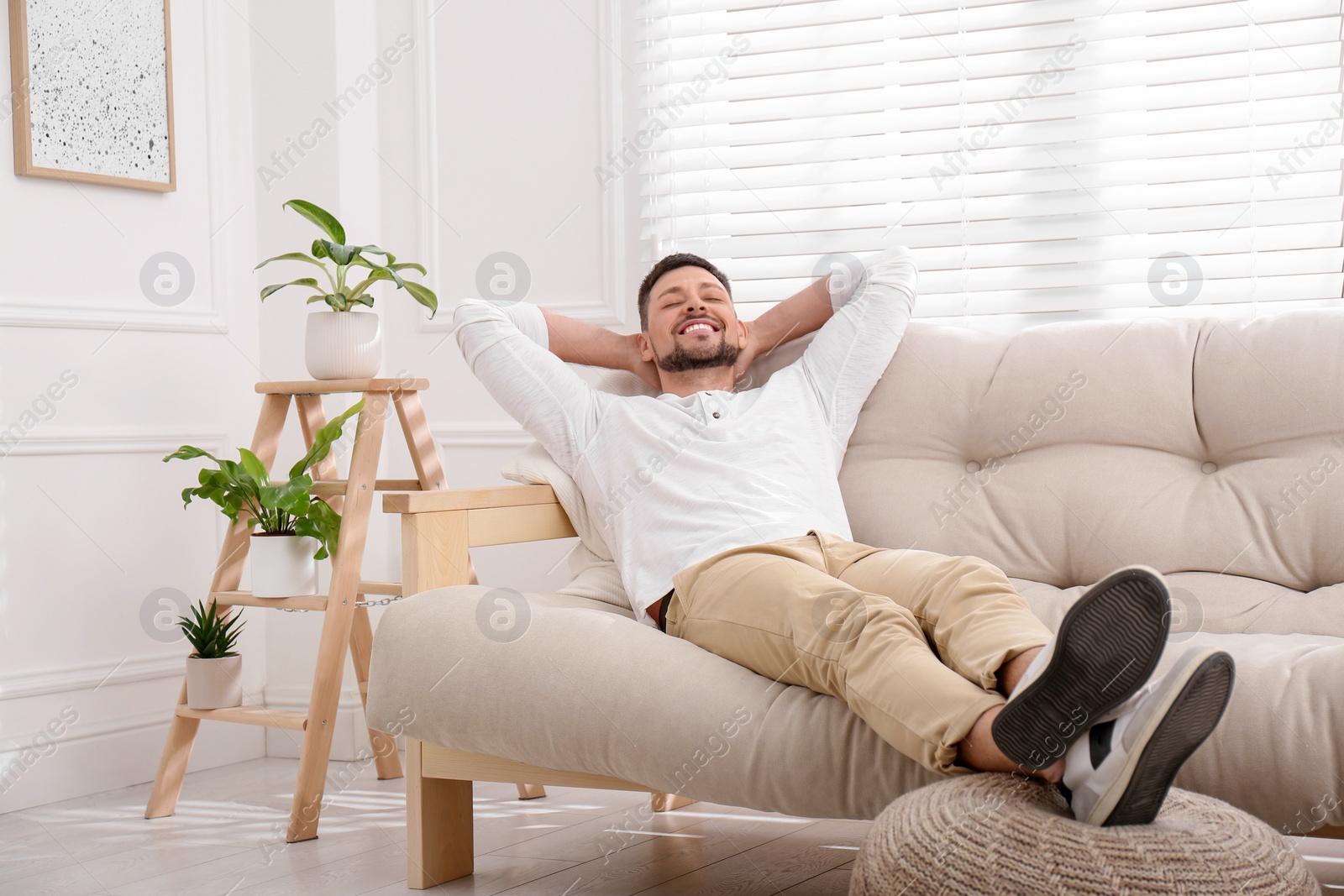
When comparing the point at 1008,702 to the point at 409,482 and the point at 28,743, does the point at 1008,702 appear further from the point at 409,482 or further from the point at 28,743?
the point at 28,743

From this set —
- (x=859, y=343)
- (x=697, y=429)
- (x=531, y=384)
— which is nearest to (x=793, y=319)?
(x=859, y=343)

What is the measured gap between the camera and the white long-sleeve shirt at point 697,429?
1854mm

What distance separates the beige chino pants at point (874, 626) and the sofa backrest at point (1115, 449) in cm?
31

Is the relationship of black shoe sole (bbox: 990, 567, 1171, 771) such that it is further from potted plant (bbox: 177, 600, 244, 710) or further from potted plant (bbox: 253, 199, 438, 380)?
potted plant (bbox: 177, 600, 244, 710)

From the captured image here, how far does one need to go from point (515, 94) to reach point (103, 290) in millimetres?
1054

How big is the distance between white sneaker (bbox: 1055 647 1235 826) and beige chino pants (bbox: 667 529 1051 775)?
151mm

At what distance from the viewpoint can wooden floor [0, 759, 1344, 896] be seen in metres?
1.77

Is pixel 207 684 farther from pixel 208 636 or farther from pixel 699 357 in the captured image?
pixel 699 357

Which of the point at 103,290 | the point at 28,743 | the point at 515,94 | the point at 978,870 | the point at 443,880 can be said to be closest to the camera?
the point at 978,870

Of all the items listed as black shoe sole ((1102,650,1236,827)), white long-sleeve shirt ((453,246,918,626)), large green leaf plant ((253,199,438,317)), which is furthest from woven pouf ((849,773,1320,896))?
large green leaf plant ((253,199,438,317))

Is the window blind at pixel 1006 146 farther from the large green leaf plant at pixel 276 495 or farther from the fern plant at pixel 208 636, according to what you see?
the fern plant at pixel 208 636

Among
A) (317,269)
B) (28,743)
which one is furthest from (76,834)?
(317,269)

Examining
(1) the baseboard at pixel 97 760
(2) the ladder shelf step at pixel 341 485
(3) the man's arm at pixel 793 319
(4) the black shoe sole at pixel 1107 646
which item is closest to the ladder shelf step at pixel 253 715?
(1) the baseboard at pixel 97 760

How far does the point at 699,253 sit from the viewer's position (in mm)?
2619
